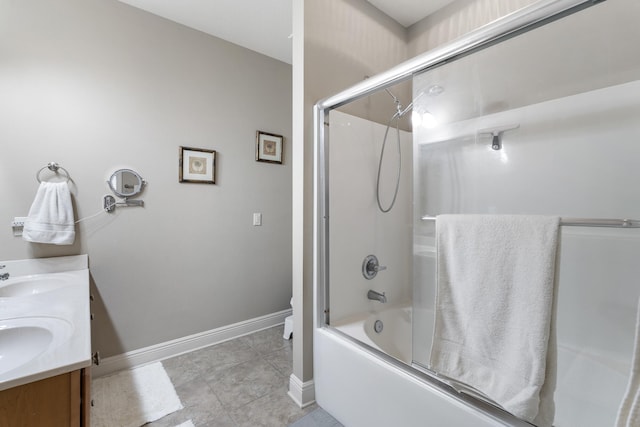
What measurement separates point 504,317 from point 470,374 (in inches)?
10.1

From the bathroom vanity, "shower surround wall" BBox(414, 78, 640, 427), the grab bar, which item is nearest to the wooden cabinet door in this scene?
the bathroom vanity

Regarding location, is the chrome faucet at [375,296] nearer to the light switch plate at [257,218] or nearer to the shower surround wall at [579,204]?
the shower surround wall at [579,204]

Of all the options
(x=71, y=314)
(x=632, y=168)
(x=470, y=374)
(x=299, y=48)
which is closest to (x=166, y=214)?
(x=71, y=314)

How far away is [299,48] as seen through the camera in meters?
1.60

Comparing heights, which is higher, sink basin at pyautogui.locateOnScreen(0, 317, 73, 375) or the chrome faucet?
sink basin at pyautogui.locateOnScreen(0, 317, 73, 375)

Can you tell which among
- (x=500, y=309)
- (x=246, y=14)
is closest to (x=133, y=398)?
(x=500, y=309)

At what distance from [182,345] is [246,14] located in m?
2.56

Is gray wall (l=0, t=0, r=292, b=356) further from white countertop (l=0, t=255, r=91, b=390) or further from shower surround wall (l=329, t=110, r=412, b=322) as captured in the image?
shower surround wall (l=329, t=110, r=412, b=322)

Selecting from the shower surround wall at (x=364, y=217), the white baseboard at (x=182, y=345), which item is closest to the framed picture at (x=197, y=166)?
the shower surround wall at (x=364, y=217)

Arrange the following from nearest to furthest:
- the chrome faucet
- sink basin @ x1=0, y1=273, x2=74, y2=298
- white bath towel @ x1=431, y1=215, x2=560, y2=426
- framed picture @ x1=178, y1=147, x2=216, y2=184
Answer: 1. white bath towel @ x1=431, y1=215, x2=560, y2=426
2. sink basin @ x1=0, y1=273, x2=74, y2=298
3. the chrome faucet
4. framed picture @ x1=178, y1=147, x2=216, y2=184

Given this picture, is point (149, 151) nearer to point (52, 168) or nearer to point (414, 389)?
point (52, 168)

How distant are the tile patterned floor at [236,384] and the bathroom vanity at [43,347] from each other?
815 millimetres

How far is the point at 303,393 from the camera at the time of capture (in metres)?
1.64

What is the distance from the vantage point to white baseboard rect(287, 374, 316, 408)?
5.37ft
